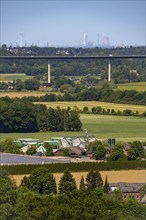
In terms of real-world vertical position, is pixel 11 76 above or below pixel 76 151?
above

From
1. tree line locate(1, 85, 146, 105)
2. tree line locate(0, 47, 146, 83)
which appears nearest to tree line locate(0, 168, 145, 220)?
tree line locate(1, 85, 146, 105)

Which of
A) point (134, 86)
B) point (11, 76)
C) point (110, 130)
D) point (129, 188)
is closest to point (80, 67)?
point (11, 76)

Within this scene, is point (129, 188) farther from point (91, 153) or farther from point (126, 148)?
point (91, 153)

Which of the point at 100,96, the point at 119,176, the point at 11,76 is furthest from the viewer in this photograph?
the point at 11,76

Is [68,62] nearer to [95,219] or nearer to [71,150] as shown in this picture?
[71,150]

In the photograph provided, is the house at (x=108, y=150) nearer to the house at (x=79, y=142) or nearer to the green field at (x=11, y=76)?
the house at (x=79, y=142)

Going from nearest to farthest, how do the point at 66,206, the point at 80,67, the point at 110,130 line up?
A: the point at 66,206 → the point at 110,130 → the point at 80,67

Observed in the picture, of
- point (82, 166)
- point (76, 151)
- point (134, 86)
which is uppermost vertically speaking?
point (134, 86)
